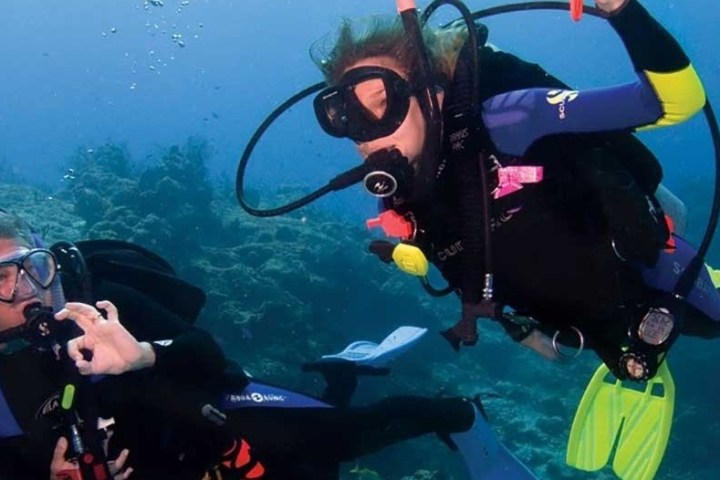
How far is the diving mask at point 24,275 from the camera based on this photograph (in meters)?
3.52

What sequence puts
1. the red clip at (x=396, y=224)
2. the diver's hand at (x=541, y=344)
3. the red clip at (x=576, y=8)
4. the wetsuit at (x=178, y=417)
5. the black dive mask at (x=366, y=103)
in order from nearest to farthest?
the red clip at (x=576, y=8) → the black dive mask at (x=366, y=103) → the red clip at (x=396, y=224) → the wetsuit at (x=178, y=417) → the diver's hand at (x=541, y=344)

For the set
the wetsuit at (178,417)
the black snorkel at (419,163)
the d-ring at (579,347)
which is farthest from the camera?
the wetsuit at (178,417)

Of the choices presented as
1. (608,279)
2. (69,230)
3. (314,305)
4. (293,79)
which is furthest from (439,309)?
(293,79)

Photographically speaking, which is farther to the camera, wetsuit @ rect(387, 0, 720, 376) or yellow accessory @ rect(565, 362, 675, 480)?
yellow accessory @ rect(565, 362, 675, 480)

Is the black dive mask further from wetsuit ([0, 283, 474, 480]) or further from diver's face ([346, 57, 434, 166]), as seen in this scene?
wetsuit ([0, 283, 474, 480])

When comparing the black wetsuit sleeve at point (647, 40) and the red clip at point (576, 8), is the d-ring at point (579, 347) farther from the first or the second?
the red clip at point (576, 8)

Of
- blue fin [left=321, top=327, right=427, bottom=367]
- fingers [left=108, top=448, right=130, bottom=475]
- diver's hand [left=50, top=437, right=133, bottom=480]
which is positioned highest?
diver's hand [left=50, top=437, right=133, bottom=480]

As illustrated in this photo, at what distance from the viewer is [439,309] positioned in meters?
18.1

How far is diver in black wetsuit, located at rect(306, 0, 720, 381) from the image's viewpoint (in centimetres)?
297

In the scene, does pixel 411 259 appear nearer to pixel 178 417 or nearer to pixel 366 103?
pixel 366 103

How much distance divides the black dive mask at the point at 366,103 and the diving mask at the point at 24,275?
1.96 meters

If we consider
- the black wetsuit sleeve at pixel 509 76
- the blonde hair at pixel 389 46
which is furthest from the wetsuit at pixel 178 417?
the black wetsuit sleeve at pixel 509 76

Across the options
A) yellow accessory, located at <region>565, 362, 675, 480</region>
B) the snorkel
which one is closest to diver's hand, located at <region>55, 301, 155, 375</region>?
the snorkel

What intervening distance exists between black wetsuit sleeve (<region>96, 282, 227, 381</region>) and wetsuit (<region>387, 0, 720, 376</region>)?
164 centimetres
